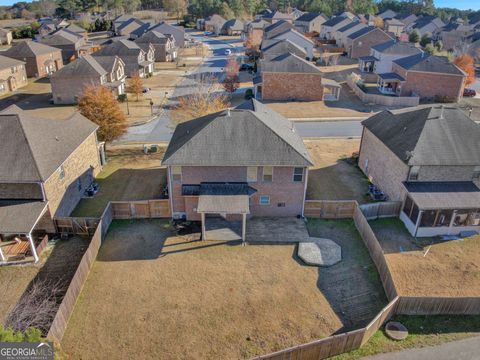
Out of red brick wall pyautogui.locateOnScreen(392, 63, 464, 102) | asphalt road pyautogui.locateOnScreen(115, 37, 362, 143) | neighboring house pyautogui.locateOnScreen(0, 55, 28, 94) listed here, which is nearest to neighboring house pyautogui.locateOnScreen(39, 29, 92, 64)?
neighboring house pyautogui.locateOnScreen(0, 55, 28, 94)

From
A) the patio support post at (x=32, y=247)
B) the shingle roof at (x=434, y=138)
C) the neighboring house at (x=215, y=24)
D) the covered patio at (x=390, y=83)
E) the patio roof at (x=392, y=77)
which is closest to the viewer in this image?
the patio support post at (x=32, y=247)

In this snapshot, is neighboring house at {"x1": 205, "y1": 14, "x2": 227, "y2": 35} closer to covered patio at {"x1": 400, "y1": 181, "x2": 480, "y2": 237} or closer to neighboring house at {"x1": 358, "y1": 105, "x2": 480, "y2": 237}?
neighboring house at {"x1": 358, "y1": 105, "x2": 480, "y2": 237}

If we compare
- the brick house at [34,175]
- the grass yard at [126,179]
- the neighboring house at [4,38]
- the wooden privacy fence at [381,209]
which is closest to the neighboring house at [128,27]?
the neighboring house at [4,38]

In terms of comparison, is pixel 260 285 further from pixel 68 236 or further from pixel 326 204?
pixel 68 236

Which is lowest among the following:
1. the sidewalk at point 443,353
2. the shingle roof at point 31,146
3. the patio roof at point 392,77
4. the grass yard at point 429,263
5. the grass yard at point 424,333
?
the sidewalk at point 443,353

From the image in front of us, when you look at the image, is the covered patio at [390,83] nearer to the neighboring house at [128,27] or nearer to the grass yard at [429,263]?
the grass yard at [429,263]
